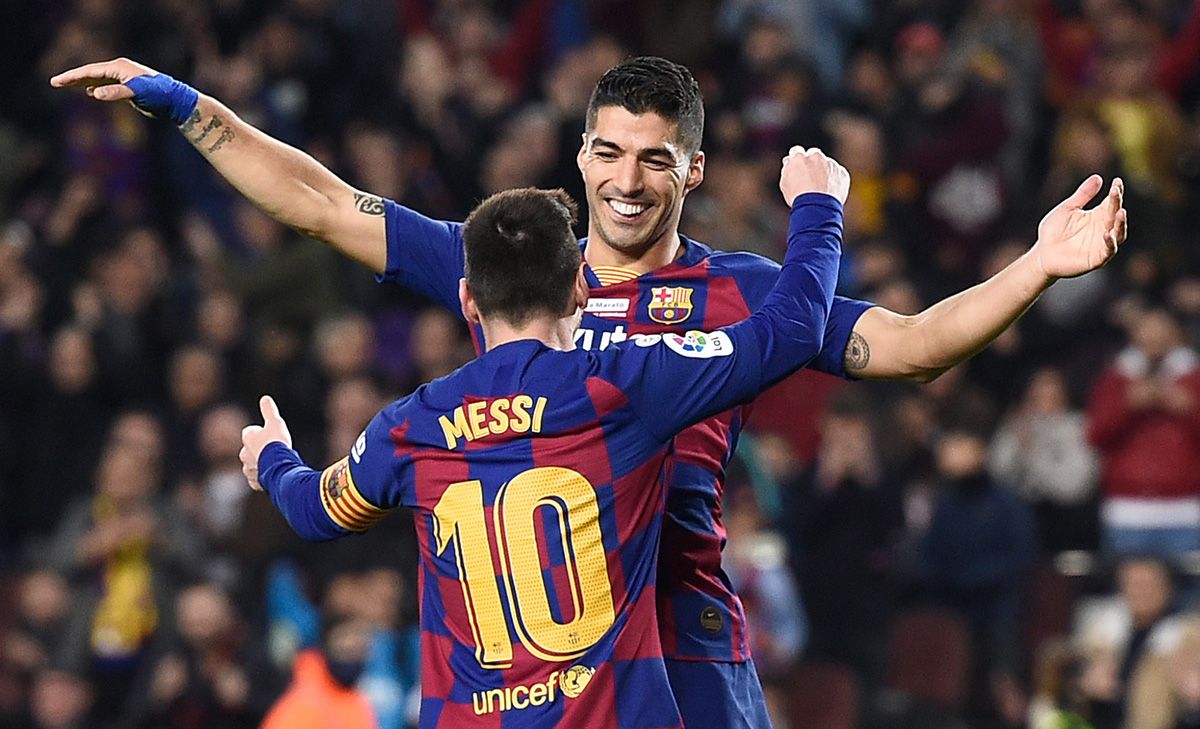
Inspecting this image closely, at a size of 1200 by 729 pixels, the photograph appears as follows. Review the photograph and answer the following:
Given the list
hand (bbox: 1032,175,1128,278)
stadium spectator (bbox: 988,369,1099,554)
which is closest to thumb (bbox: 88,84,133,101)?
hand (bbox: 1032,175,1128,278)

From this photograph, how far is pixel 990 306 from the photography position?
476 cm

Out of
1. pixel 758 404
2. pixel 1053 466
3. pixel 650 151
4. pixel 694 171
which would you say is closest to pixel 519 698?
pixel 650 151

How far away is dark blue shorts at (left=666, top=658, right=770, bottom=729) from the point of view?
468 centimetres

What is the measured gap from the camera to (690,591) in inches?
187

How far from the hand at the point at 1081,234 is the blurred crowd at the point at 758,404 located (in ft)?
14.3

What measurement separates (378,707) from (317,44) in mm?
5490

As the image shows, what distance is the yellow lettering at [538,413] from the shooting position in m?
4.24

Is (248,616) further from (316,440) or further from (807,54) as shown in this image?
(807,54)

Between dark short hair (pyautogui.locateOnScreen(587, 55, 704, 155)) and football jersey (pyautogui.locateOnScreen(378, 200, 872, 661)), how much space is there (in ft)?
1.05

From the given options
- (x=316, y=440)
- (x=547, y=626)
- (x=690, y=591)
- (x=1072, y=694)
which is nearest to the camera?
(x=547, y=626)

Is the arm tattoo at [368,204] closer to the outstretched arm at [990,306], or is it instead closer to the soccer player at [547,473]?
the soccer player at [547,473]

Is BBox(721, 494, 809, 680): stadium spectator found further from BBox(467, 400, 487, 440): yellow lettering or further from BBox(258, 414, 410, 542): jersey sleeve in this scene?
BBox(467, 400, 487, 440): yellow lettering

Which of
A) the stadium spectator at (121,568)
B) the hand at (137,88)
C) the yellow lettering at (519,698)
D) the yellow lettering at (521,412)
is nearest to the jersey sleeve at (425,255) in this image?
the hand at (137,88)

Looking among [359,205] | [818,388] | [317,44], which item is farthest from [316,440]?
[359,205]
